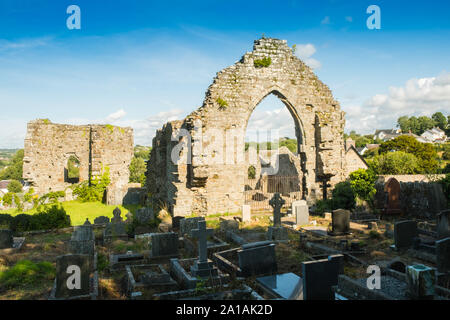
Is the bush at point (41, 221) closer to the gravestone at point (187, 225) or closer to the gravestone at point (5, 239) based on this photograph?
the gravestone at point (5, 239)

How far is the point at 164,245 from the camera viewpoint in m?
7.84

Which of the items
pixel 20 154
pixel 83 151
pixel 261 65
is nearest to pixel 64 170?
pixel 83 151

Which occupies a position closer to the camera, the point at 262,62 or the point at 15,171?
the point at 262,62

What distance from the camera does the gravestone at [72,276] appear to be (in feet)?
17.1

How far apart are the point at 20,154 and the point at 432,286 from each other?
67.0 metres

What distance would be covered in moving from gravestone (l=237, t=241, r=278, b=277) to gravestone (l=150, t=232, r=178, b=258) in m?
2.16

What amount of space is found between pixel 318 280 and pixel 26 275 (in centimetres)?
565

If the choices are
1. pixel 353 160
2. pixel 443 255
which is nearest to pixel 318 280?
pixel 443 255

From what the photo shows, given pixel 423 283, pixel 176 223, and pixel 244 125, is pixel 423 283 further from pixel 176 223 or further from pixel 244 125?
pixel 244 125

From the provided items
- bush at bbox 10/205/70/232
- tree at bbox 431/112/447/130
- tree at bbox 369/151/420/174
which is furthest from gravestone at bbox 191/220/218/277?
tree at bbox 431/112/447/130

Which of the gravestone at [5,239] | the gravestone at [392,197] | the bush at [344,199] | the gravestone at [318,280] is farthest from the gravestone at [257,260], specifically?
the gravestone at [392,197]

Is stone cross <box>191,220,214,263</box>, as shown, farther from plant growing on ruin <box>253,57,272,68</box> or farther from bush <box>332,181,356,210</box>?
plant growing on ruin <box>253,57,272,68</box>

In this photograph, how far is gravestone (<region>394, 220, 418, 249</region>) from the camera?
8070 mm

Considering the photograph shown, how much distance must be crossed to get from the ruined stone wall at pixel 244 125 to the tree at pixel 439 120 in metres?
96.4
